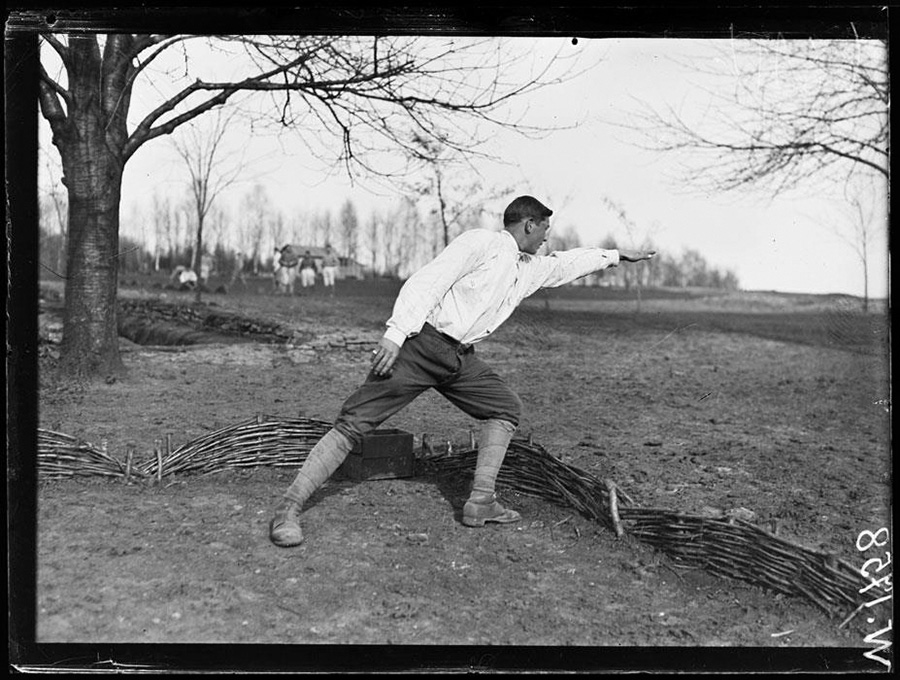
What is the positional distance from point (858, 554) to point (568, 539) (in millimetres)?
1397

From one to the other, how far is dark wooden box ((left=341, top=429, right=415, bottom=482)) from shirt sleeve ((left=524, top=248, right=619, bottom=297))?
1190 millimetres

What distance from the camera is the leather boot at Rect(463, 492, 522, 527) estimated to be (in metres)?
4.02

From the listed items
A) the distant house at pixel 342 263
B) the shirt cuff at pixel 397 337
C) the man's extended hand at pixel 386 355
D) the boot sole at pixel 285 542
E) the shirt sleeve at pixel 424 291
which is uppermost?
the distant house at pixel 342 263

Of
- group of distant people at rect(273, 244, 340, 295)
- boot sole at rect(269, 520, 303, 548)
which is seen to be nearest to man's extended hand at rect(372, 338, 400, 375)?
boot sole at rect(269, 520, 303, 548)

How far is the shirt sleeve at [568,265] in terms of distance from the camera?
13.8 ft

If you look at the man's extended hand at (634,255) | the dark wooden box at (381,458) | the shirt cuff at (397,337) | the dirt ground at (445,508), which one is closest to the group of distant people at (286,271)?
the dirt ground at (445,508)

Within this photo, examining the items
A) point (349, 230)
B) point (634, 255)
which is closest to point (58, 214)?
point (349, 230)

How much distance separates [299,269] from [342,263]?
24.3 inches

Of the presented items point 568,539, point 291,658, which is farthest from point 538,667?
point 291,658

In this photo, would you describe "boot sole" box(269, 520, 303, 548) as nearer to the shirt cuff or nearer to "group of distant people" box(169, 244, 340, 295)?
the shirt cuff

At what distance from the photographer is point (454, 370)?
397 centimetres

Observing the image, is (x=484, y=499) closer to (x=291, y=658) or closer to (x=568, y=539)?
(x=568, y=539)

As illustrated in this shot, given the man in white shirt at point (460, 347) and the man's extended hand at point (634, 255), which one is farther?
the man's extended hand at point (634, 255)

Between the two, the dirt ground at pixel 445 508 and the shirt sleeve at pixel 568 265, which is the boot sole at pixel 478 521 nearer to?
the dirt ground at pixel 445 508
